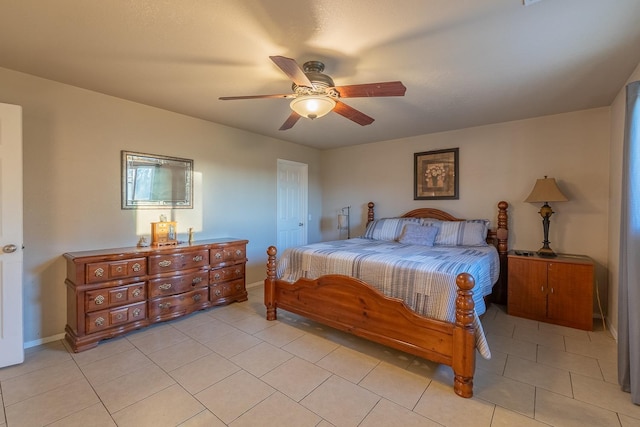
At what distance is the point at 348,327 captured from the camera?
258 centimetres

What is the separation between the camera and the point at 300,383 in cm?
205

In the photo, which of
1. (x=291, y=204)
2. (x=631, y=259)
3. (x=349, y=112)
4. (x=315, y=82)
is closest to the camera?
(x=631, y=259)

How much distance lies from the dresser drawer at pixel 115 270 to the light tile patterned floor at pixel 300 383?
0.60m

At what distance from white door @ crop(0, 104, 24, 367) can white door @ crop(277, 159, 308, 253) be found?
3.14 meters

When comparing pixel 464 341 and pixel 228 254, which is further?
pixel 228 254

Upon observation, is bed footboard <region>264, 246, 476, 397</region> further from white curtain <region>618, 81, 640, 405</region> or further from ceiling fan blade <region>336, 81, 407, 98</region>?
ceiling fan blade <region>336, 81, 407, 98</region>

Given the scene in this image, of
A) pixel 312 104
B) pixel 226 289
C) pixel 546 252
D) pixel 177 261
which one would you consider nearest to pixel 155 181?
pixel 177 261

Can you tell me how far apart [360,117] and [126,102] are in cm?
256

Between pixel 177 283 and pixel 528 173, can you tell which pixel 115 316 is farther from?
pixel 528 173

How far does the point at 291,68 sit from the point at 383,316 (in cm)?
196

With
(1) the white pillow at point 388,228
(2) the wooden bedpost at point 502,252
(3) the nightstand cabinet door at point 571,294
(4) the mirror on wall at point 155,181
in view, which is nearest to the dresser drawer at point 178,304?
(4) the mirror on wall at point 155,181

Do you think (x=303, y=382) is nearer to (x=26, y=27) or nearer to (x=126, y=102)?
(x=26, y=27)

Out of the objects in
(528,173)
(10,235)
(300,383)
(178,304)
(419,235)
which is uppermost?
(528,173)

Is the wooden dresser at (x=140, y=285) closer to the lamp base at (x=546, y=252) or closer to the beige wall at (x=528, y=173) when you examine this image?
the beige wall at (x=528, y=173)
